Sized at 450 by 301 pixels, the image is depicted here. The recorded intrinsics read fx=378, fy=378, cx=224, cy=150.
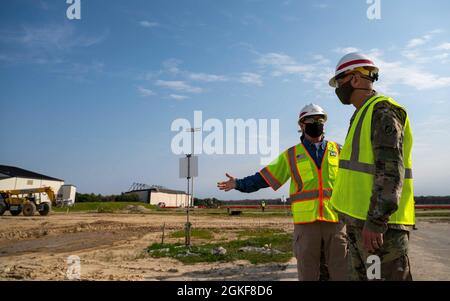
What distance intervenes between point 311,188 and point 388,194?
1749 mm

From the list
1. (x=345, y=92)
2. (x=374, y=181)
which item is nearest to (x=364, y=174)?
(x=374, y=181)

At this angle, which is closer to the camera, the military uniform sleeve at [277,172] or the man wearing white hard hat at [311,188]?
the man wearing white hard hat at [311,188]

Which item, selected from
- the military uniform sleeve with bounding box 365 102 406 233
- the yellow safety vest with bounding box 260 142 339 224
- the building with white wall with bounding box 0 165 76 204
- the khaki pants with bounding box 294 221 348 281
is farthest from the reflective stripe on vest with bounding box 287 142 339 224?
the building with white wall with bounding box 0 165 76 204

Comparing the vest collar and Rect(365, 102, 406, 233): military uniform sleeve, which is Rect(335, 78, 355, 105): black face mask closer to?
Rect(365, 102, 406, 233): military uniform sleeve

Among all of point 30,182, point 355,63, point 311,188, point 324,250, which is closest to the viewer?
point 355,63

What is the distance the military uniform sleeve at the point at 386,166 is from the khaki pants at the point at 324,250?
156 centimetres

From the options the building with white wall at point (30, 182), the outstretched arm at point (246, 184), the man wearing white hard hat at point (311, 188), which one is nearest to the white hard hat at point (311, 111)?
the man wearing white hard hat at point (311, 188)

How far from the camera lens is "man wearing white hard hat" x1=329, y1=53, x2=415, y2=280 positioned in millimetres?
2551

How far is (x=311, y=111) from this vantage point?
4.47 metres

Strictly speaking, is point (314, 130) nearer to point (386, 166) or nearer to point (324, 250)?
point (324, 250)

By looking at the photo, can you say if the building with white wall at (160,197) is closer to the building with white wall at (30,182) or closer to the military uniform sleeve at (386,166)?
the building with white wall at (30,182)

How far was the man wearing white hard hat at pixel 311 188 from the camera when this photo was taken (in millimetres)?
4031
